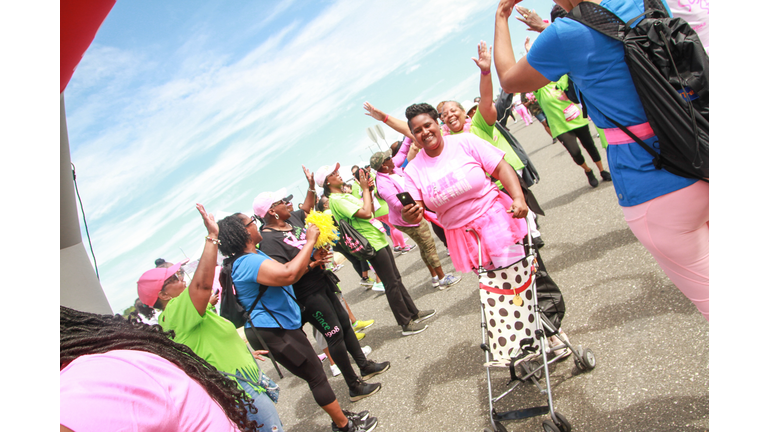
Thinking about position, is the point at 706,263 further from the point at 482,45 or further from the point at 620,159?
the point at 482,45

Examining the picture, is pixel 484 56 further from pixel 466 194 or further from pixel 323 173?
pixel 323 173

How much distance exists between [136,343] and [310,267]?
2631 millimetres

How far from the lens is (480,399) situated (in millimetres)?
3395

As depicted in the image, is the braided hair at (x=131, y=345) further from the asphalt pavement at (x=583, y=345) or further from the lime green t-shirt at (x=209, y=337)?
the asphalt pavement at (x=583, y=345)

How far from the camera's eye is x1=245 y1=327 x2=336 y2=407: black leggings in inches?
134

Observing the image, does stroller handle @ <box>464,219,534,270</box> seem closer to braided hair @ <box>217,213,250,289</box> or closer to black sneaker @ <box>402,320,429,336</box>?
braided hair @ <box>217,213,250,289</box>

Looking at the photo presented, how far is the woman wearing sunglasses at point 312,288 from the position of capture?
13.2 ft

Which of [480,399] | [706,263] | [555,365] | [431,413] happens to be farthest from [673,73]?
[431,413]

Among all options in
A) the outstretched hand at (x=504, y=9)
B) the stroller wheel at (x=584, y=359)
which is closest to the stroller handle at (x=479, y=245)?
the stroller wheel at (x=584, y=359)

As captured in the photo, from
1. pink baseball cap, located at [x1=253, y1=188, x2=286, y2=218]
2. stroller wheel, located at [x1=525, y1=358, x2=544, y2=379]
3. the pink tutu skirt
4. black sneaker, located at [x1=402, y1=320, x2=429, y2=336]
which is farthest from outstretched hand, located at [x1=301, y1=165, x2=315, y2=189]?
stroller wheel, located at [x1=525, y1=358, x2=544, y2=379]

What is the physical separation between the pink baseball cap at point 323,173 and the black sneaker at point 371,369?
250cm

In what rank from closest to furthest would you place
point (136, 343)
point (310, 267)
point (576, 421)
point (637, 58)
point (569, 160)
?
1. point (136, 343)
2. point (637, 58)
3. point (576, 421)
4. point (310, 267)
5. point (569, 160)

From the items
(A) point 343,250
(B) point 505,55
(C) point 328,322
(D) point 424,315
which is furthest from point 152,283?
(D) point 424,315

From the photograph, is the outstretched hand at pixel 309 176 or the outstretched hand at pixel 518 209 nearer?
the outstretched hand at pixel 518 209
